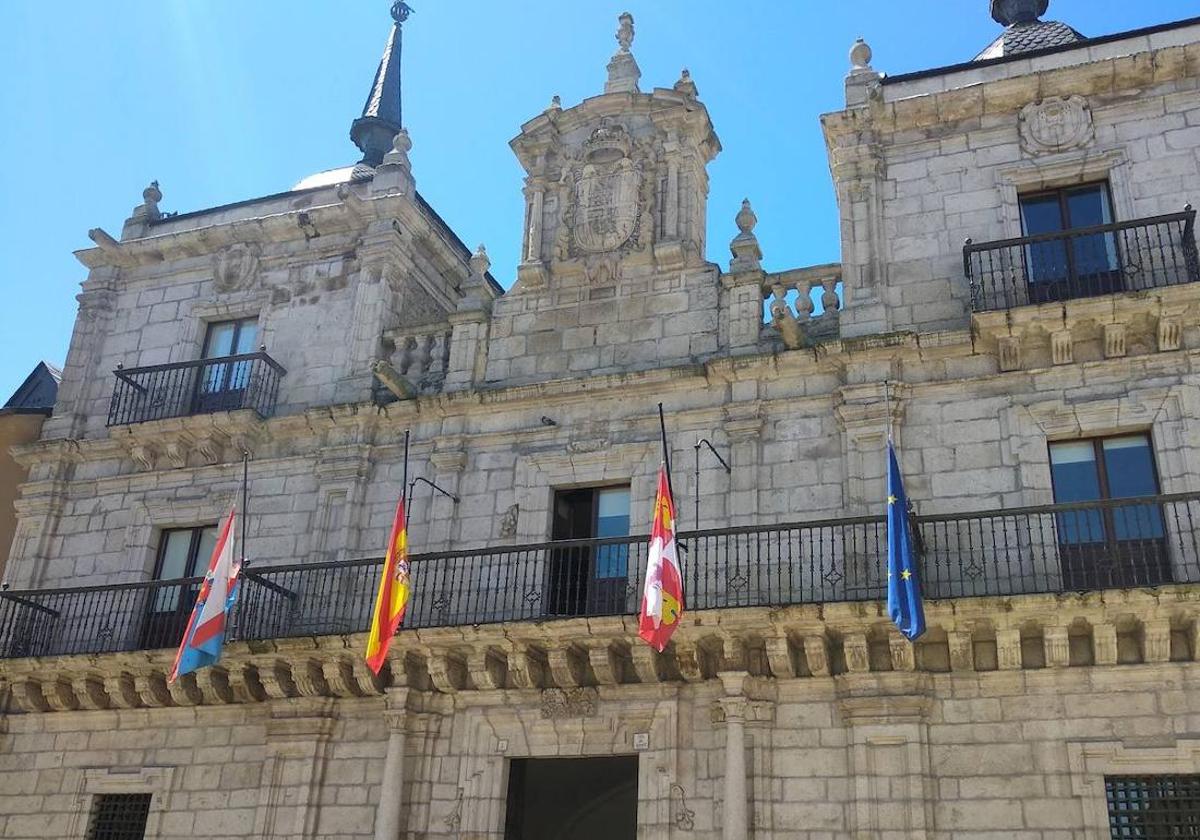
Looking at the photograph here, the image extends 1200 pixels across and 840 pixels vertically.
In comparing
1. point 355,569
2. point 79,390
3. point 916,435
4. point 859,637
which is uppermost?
point 79,390

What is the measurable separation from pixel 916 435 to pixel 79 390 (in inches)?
452

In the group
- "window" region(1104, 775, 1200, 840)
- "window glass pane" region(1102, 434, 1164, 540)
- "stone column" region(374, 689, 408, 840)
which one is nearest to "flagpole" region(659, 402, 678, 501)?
"stone column" region(374, 689, 408, 840)

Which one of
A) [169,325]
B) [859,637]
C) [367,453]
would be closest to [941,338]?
[859,637]

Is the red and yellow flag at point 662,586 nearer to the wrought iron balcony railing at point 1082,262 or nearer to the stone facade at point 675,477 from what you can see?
the stone facade at point 675,477

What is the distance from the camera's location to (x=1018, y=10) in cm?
1766

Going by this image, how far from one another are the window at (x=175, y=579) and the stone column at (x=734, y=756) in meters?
6.74

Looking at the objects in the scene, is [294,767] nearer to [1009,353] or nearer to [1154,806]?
[1154,806]

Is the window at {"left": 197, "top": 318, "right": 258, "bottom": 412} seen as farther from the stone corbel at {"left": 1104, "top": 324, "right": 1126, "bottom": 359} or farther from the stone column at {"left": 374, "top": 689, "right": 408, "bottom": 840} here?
the stone corbel at {"left": 1104, "top": 324, "right": 1126, "bottom": 359}

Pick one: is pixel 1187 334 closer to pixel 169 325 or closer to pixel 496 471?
pixel 496 471

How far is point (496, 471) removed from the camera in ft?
48.5

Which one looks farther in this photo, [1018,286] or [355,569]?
[355,569]

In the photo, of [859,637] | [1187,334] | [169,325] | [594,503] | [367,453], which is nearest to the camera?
[859,637]

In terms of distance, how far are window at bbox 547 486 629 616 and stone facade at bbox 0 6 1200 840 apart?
281 mm

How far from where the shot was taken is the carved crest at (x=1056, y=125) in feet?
46.9
